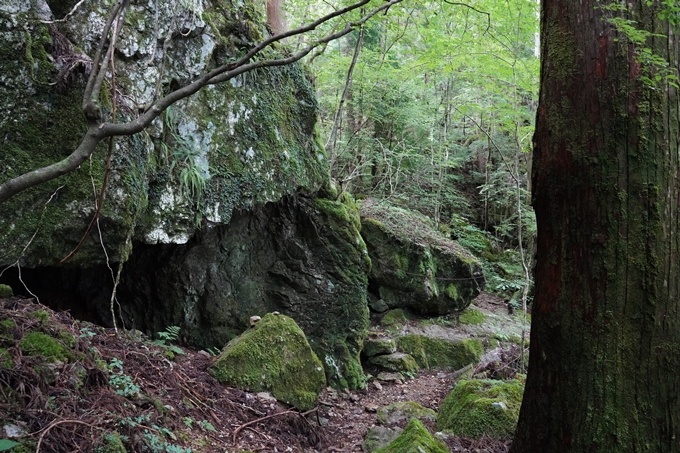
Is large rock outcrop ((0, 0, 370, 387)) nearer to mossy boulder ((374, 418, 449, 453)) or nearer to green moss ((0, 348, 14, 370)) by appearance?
green moss ((0, 348, 14, 370))

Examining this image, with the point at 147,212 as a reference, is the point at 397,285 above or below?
below

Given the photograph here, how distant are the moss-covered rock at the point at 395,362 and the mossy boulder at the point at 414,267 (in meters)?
1.52

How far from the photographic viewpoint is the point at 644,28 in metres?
2.29

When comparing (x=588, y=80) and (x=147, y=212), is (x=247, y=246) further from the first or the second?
(x=588, y=80)

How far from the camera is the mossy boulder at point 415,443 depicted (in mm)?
3344

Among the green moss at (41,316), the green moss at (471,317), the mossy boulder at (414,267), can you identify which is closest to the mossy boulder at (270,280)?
the mossy boulder at (414,267)

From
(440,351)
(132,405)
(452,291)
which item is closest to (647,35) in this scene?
(132,405)

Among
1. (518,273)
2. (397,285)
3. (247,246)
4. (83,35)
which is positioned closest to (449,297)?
(397,285)

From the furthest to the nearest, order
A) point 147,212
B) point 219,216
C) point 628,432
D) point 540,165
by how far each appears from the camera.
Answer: point 219,216, point 147,212, point 540,165, point 628,432

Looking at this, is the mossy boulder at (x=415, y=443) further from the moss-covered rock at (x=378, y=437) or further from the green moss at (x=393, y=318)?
the green moss at (x=393, y=318)

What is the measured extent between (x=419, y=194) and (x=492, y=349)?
5.63 m

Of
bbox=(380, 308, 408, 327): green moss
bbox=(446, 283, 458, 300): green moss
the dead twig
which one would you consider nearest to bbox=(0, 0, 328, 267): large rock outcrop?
the dead twig

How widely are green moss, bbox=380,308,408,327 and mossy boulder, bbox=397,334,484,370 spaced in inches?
18.6

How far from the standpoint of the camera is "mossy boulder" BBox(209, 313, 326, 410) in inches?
177
